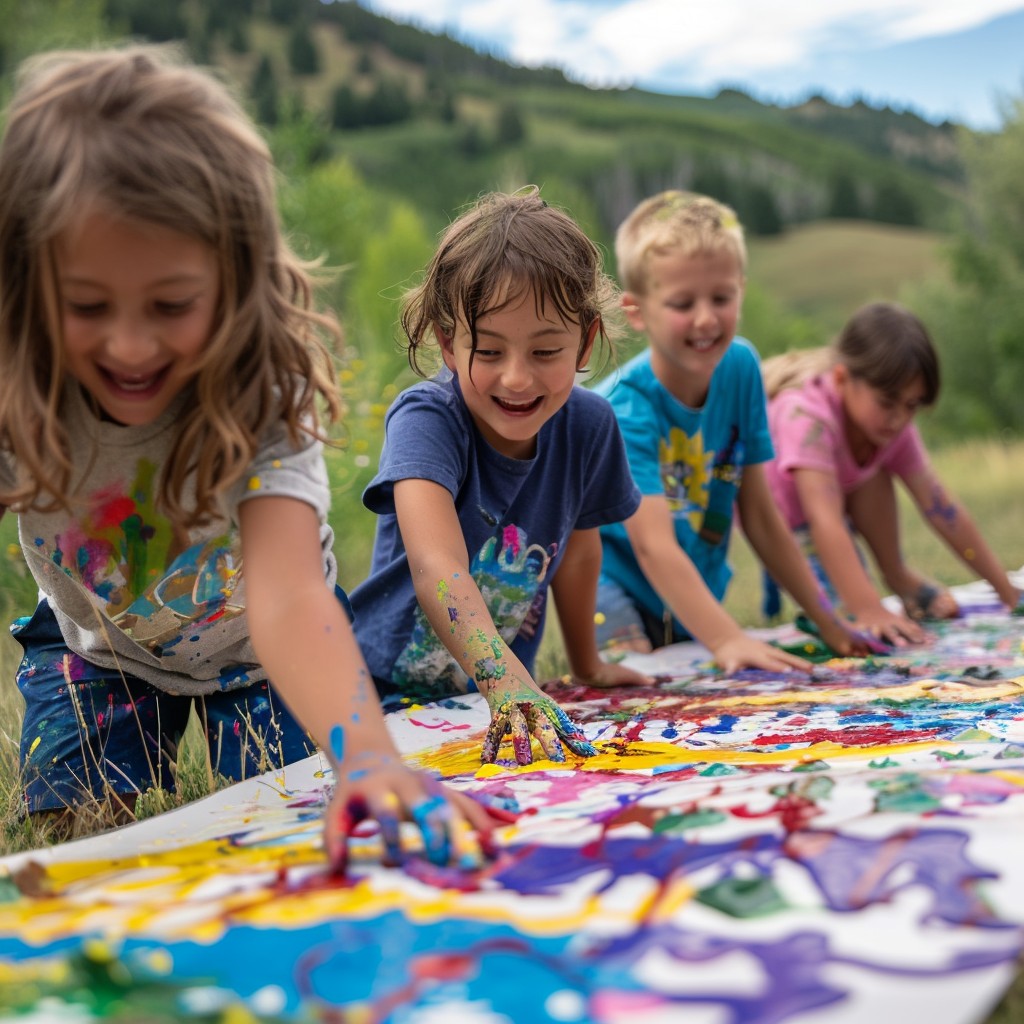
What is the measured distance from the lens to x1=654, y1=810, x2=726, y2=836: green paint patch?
1516mm

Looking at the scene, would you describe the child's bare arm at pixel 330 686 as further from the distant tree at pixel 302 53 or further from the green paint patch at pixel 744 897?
the distant tree at pixel 302 53

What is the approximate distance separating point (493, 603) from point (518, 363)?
634 mm

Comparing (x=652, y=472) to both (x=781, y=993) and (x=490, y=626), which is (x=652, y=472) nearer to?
(x=490, y=626)

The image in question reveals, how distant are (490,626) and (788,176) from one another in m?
74.9

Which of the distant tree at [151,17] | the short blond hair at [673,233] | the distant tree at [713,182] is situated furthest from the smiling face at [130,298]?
the distant tree at [713,182]

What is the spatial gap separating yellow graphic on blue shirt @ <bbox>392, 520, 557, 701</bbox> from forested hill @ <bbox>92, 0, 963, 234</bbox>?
46.2 meters

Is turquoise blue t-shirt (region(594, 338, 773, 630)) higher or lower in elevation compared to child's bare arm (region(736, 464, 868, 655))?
higher

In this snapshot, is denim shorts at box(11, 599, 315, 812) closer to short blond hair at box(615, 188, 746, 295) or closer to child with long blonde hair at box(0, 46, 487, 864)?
child with long blonde hair at box(0, 46, 487, 864)

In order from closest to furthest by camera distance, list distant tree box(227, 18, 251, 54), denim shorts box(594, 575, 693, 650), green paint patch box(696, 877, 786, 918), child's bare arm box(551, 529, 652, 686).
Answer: green paint patch box(696, 877, 786, 918)
child's bare arm box(551, 529, 652, 686)
denim shorts box(594, 575, 693, 650)
distant tree box(227, 18, 251, 54)

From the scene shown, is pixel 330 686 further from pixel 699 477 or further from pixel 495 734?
pixel 699 477

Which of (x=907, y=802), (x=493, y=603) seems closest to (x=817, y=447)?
(x=493, y=603)

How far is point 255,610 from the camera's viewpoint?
1779mm

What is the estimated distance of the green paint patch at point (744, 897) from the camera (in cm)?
126

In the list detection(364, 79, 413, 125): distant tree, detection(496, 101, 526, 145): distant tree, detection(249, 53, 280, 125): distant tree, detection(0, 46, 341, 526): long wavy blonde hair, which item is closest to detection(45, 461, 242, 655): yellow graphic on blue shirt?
detection(0, 46, 341, 526): long wavy blonde hair
